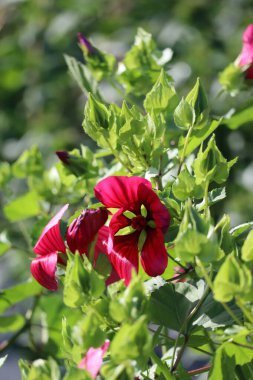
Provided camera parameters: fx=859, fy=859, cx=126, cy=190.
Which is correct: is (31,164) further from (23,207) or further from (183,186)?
(183,186)

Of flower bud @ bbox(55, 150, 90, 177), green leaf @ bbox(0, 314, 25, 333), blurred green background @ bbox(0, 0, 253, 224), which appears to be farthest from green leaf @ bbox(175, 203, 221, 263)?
blurred green background @ bbox(0, 0, 253, 224)

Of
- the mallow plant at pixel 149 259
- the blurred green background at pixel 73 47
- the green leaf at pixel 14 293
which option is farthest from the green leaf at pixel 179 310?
the blurred green background at pixel 73 47

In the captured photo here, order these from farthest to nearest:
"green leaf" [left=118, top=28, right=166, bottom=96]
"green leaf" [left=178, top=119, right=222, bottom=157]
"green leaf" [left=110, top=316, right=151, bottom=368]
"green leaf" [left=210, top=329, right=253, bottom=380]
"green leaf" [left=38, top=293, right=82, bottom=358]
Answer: "green leaf" [left=38, top=293, right=82, bottom=358], "green leaf" [left=118, top=28, right=166, bottom=96], "green leaf" [left=178, top=119, right=222, bottom=157], "green leaf" [left=210, top=329, right=253, bottom=380], "green leaf" [left=110, top=316, right=151, bottom=368]

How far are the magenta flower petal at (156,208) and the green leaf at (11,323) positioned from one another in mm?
538

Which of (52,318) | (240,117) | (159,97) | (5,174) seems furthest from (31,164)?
(159,97)

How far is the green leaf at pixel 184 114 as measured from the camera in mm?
621

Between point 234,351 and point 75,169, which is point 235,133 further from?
point 234,351

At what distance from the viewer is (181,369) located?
2.00 feet

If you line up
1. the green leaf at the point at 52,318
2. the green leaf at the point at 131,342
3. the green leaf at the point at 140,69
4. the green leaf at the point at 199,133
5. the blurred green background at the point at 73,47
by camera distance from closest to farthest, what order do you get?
the green leaf at the point at 131,342
the green leaf at the point at 199,133
the green leaf at the point at 140,69
the green leaf at the point at 52,318
the blurred green background at the point at 73,47

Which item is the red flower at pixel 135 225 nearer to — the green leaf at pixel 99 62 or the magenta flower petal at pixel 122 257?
Answer: the magenta flower petal at pixel 122 257

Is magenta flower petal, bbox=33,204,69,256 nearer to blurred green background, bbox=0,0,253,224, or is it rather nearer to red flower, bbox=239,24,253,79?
red flower, bbox=239,24,253,79

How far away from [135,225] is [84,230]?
6 cm

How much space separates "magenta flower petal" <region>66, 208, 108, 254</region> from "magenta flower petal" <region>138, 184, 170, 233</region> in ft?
0.11

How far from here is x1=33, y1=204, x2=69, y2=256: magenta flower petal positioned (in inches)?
23.5
